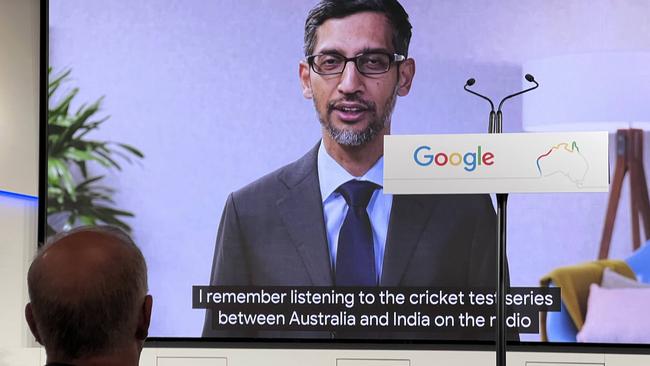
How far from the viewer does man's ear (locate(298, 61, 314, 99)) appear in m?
5.21

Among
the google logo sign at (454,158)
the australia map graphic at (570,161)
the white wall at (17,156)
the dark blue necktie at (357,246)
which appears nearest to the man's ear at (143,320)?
the google logo sign at (454,158)

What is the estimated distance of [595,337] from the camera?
489 cm

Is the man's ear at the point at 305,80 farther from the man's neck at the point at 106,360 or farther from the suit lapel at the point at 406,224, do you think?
the man's neck at the point at 106,360

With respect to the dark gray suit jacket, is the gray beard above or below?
above

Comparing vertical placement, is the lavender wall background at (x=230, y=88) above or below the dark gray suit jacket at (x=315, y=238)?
above

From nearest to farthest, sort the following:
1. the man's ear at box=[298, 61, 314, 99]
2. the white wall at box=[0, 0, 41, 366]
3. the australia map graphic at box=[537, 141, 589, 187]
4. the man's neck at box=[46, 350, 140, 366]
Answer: the man's neck at box=[46, 350, 140, 366]
the australia map graphic at box=[537, 141, 589, 187]
the man's ear at box=[298, 61, 314, 99]
the white wall at box=[0, 0, 41, 366]

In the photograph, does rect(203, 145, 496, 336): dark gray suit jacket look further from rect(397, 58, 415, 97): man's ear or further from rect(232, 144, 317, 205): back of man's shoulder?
rect(397, 58, 415, 97): man's ear

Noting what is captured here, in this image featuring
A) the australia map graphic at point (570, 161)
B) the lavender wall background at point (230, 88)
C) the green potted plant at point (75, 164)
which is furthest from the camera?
the green potted plant at point (75, 164)

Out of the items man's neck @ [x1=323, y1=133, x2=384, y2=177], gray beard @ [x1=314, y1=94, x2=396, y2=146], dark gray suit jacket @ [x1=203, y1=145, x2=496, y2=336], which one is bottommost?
dark gray suit jacket @ [x1=203, y1=145, x2=496, y2=336]

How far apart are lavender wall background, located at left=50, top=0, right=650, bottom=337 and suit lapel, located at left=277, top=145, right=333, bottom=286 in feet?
0.35

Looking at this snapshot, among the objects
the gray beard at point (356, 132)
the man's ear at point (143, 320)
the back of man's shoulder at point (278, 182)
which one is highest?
the gray beard at point (356, 132)

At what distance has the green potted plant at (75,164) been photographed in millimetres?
5332

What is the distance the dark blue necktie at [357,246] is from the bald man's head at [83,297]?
367cm

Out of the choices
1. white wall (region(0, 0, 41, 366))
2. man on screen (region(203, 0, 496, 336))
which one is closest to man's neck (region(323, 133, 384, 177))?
man on screen (region(203, 0, 496, 336))
